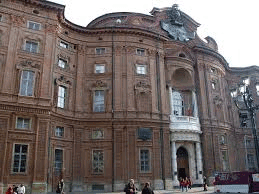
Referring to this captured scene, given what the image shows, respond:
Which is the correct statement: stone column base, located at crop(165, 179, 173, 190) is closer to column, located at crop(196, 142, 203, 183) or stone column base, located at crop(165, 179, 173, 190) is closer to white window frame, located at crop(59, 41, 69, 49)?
column, located at crop(196, 142, 203, 183)

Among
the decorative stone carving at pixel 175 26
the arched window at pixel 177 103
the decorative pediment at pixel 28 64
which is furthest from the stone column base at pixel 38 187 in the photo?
the decorative stone carving at pixel 175 26

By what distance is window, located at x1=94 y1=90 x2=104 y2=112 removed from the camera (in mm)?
32500

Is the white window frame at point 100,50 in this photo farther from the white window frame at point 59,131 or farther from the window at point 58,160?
the window at point 58,160

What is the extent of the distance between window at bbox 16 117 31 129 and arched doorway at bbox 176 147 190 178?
59.4 ft

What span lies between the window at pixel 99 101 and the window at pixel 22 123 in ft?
26.6

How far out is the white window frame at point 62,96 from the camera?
100ft

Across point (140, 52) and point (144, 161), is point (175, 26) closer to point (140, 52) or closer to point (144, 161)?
point (140, 52)

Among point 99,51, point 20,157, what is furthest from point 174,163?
point 20,157

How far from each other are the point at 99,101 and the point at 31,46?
368 inches

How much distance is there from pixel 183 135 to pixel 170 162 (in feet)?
12.1

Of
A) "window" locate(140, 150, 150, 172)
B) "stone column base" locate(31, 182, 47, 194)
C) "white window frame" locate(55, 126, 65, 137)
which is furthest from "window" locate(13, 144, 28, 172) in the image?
"window" locate(140, 150, 150, 172)

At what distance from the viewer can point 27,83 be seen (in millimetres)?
27812

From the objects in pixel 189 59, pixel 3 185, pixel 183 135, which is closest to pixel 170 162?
pixel 183 135

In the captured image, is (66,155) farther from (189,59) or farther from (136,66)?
(189,59)
